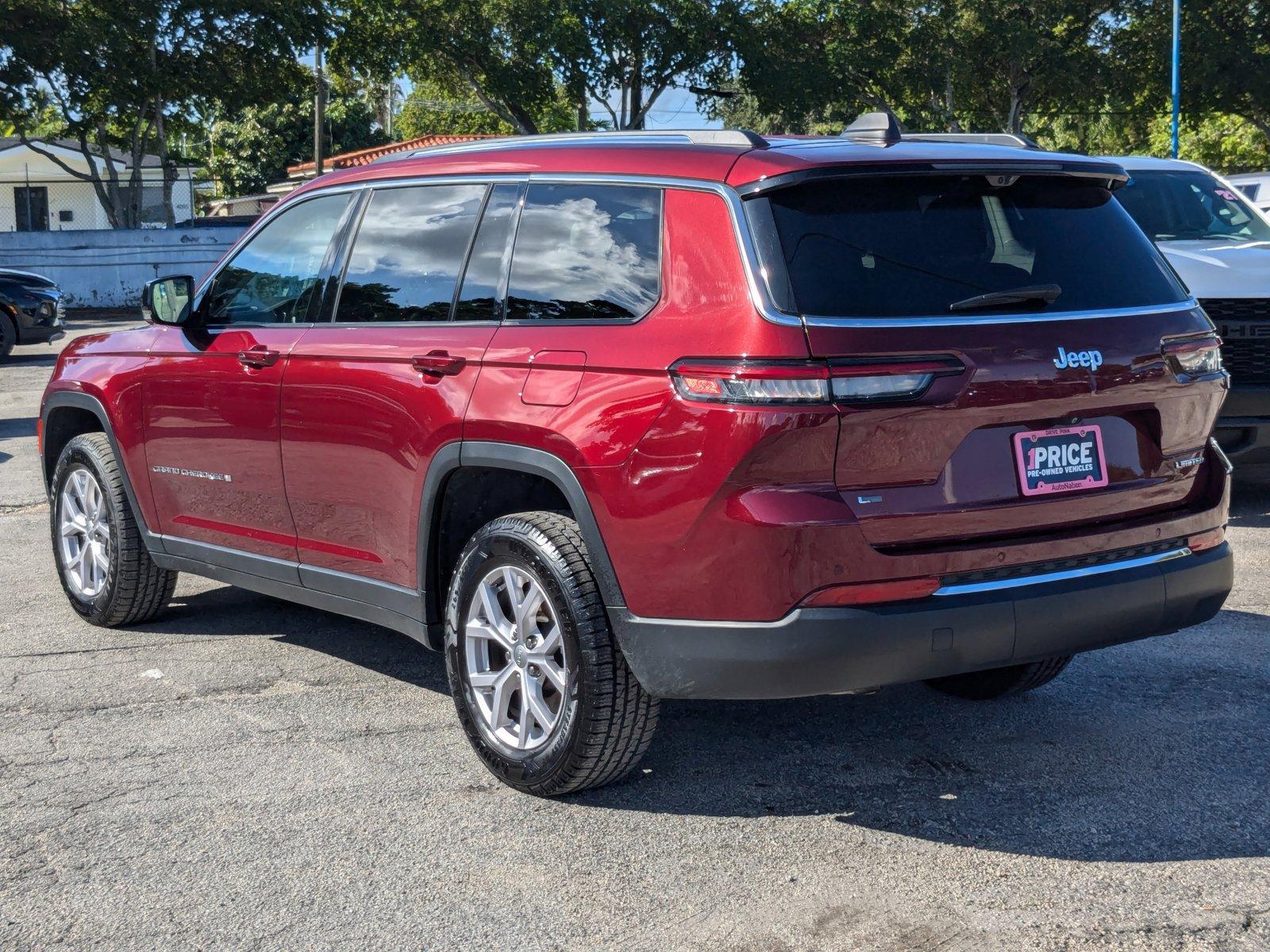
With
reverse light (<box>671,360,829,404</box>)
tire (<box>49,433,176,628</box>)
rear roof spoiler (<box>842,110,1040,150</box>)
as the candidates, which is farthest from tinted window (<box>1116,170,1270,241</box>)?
reverse light (<box>671,360,829,404</box>)

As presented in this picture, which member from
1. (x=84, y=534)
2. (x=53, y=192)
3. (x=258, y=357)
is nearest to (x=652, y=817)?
(x=258, y=357)

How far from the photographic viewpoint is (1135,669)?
5371mm

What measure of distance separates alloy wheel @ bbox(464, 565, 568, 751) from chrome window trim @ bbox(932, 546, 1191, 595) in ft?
3.58

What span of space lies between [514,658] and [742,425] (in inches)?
44.8

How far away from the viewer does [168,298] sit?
5.75 m

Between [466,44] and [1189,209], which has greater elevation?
[466,44]

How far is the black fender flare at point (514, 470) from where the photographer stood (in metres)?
3.82

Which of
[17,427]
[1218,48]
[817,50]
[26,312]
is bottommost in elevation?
[17,427]

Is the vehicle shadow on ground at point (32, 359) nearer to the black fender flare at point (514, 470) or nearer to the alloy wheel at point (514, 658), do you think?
the black fender flare at point (514, 470)

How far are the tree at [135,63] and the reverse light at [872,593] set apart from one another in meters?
32.5

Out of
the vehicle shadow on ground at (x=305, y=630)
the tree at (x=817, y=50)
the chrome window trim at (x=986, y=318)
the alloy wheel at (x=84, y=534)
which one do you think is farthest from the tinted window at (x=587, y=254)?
the tree at (x=817, y=50)

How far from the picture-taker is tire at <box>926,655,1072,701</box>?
192 inches

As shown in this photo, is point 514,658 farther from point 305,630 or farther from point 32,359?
point 32,359

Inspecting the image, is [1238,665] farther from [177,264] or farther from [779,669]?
[177,264]
